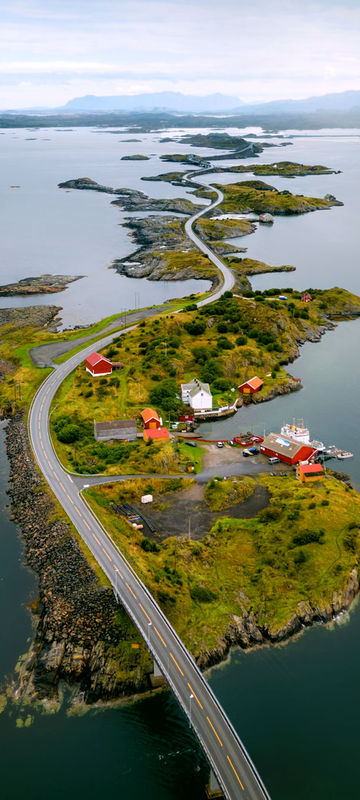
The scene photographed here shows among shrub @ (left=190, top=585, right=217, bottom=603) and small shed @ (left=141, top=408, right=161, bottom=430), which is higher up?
small shed @ (left=141, top=408, right=161, bottom=430)

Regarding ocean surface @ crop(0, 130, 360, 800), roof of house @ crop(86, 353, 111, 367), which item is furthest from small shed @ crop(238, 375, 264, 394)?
ocean surface @ crop(0, 130, 360, 800)

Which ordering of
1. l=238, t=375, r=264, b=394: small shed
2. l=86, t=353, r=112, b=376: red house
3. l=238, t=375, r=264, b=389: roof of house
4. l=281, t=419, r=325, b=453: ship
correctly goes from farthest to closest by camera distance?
l=238, t=375, r=264, b=389: roof of house → l=238, t=375, r=264, b=394: small shed → l=86, t=353, r=112, b=376: red house → l=281, t=419, r=325, b=453: ship

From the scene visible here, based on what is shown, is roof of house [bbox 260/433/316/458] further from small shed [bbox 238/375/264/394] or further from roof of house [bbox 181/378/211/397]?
small shed [bbox 238/375/264/394]

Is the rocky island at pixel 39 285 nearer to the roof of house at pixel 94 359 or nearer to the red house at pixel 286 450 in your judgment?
the roof of house at pixel 94 359

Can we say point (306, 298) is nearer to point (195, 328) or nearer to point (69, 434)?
point (195, 328)

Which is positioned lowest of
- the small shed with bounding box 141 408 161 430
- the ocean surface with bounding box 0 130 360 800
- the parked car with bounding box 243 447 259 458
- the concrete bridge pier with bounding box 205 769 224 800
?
the ocean surface with bounding box 0 130 360 800

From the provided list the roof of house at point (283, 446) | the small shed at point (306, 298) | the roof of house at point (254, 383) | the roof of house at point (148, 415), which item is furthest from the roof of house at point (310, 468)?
the small shed at point (306, 298)

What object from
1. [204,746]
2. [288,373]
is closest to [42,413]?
[288,373]

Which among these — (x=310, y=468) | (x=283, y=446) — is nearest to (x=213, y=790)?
(x=310, y=468)
